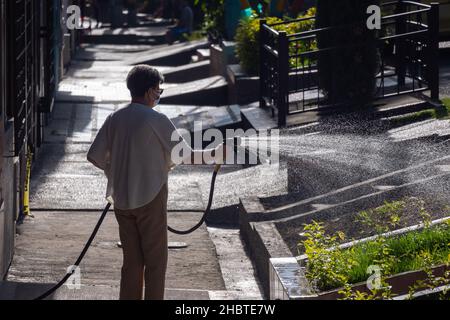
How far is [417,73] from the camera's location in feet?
43.7

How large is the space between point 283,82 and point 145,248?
239 inches

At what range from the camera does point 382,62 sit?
43.1 feet

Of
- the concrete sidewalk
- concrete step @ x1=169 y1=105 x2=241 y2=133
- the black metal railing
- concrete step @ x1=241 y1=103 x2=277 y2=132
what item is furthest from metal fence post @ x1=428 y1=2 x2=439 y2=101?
concrete step @ x1=169 y1=105 x2=241 y2=133

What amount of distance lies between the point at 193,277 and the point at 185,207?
2703 mm

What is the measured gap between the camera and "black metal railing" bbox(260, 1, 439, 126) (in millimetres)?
12734

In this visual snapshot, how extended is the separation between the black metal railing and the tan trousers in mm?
5840

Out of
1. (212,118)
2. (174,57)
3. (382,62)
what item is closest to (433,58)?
(382,62)

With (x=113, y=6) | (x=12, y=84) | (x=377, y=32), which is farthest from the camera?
(x=113, y=6)

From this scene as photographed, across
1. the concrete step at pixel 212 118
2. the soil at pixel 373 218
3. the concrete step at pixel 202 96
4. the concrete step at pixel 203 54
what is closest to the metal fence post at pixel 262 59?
the concrete step at pixel 212 118

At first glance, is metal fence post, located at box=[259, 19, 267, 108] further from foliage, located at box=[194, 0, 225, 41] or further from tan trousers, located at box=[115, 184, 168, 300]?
tan trousers, located at box=[115, 184, 168, 300]

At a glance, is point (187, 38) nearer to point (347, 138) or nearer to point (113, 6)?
point (113, 6)
